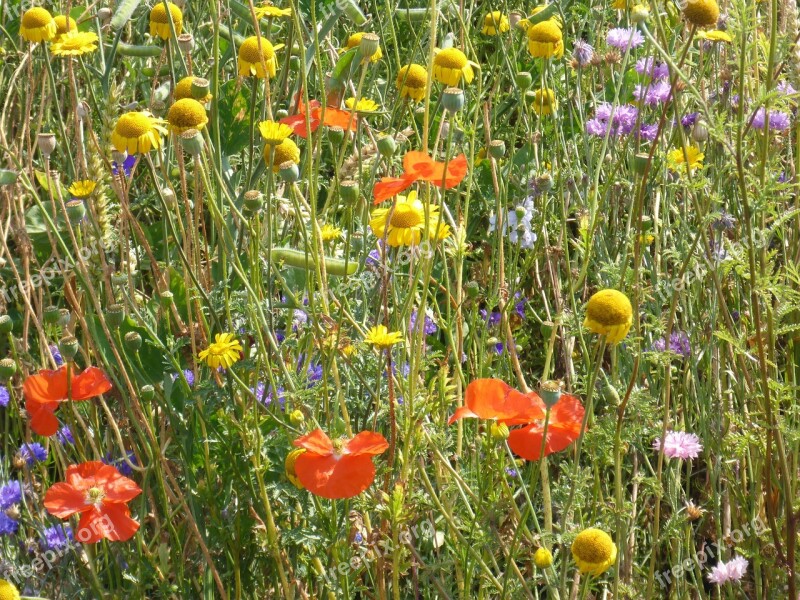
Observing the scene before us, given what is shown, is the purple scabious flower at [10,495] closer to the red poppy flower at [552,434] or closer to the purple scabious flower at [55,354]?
the purple scabious flower at [55,354]

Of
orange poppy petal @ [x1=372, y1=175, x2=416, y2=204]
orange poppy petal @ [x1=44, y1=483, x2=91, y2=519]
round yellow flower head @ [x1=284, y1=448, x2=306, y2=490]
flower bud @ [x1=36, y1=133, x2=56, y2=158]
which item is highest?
orange poppy petal @ [x1=372, y1=175, x2=416, y2=204]

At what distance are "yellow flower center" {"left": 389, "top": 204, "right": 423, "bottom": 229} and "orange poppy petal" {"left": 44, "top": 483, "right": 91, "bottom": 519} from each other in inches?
18.8

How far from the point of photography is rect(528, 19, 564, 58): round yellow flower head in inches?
59.8

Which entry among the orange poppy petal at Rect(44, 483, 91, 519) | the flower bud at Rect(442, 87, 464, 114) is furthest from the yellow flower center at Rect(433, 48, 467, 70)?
the orange poppy petal at Rect(44, 483, 91, 519)

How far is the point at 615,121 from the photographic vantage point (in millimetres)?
1761

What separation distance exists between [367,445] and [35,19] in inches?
30.0

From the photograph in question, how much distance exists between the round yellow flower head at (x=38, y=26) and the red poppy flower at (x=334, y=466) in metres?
0.72

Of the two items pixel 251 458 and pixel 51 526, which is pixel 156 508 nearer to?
pixel 51 526

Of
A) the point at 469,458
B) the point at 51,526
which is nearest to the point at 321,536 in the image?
the point at 469,458

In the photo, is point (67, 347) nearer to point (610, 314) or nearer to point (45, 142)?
point (45, 142)

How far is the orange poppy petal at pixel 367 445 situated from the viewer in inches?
39.6

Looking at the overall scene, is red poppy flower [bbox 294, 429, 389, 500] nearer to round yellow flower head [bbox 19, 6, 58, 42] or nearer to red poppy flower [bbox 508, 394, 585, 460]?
red poppy flower [bbox 508, 394, 585, 460]

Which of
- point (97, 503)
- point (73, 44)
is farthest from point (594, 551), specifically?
point (73, 44)

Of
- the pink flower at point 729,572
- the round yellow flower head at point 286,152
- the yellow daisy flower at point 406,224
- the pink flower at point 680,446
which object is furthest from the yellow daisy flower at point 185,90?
the pink flower at point 729,572
